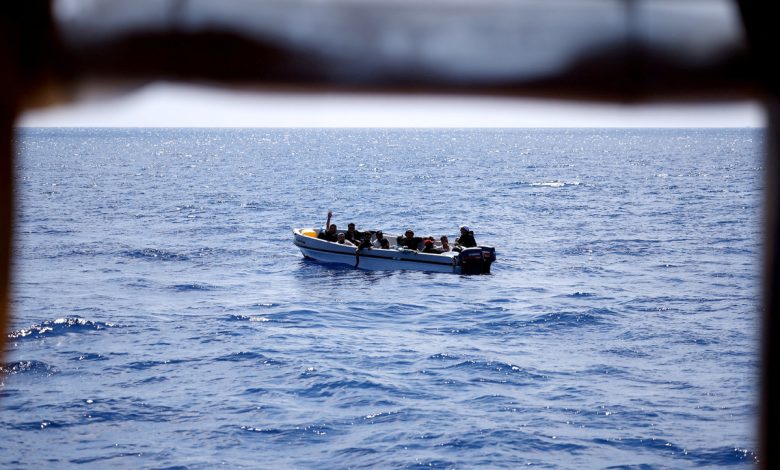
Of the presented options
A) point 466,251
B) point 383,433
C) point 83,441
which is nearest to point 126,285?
point 466,251

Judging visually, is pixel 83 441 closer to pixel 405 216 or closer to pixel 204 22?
pixel 204 22

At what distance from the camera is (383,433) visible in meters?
15.2

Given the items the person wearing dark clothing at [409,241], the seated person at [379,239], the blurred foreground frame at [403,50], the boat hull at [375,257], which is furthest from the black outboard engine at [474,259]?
the blurred foreground frame at [403,50]

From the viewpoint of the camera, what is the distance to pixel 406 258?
27.3 meters

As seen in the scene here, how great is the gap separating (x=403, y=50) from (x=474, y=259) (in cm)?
2536

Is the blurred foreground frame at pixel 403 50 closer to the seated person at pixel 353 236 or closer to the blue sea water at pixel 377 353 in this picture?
the blue sea water at pixel 377 353

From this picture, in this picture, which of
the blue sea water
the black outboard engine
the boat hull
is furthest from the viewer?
the black outboard engine

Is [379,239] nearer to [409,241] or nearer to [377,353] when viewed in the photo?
[409,241]

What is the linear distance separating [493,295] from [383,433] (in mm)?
13027

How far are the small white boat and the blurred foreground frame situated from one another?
24643mm

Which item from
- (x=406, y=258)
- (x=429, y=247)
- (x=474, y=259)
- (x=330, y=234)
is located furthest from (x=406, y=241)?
(x=330, y=234)

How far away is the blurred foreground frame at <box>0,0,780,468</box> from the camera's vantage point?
185 cm

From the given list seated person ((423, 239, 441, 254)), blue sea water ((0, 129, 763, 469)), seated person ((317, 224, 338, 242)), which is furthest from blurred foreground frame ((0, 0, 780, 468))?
seated person ((317, 224, 338, 242))

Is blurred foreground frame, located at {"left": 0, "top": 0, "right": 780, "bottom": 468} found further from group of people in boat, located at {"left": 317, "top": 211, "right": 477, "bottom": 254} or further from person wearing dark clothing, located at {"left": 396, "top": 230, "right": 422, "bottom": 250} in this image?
person wearing dark clothing, located at {"left": 396, "top": 230, "right": 422, "bottom": 250}
